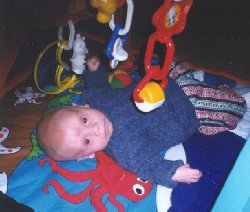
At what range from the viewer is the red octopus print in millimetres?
830

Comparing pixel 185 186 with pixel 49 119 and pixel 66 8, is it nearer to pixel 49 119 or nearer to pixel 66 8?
pixel 49 119

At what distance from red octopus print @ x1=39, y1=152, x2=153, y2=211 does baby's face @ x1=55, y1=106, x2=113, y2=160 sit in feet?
0.18

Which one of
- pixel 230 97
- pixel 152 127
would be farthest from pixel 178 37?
pixel 152 127

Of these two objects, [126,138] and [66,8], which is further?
[66,8]

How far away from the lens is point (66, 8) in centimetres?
147

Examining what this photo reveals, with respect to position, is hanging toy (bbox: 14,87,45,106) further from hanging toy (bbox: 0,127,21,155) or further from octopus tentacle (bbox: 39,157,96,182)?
octopus tentacle (bbox: 39,157,96,182)

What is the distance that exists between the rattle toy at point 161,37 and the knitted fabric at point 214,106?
0.38 m

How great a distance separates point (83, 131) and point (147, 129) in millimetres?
197

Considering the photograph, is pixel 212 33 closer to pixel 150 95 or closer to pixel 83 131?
pixel 83 131

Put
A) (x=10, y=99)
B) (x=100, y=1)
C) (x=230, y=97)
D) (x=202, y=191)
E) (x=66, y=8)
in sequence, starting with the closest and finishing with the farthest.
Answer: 1. (x=100, y=1)
2. (x=202, y=191)
3. (x=230, y=97)
4. (x=10, y=99)
5. (x=66, y=8)

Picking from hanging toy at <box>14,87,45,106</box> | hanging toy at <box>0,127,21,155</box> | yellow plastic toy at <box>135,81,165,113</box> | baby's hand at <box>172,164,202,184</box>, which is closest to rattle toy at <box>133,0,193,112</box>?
yellow plastic toy at <box>135,81,165,113</box>

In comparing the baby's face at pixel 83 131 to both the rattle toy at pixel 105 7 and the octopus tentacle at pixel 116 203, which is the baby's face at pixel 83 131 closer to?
the octopus tentacle at pixel 116 203

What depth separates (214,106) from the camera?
3.10ft

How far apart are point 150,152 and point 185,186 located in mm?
138
